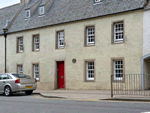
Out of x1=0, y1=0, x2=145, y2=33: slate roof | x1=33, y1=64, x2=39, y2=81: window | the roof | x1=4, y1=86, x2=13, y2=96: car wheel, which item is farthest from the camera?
the roof

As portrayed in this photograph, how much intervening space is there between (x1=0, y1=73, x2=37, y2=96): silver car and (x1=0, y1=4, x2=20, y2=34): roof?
11.9 metres

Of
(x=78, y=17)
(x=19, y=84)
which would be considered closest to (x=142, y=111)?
(x=19, y=84)

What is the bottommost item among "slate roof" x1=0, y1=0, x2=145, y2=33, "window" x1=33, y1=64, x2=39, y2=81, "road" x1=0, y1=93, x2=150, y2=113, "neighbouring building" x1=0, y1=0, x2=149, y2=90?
"road" x1=0, y1=93, x2=150, y2=113

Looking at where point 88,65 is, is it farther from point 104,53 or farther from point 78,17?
point 78,17

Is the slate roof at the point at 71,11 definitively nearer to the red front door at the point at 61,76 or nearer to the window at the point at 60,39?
the window at the point at 60,39

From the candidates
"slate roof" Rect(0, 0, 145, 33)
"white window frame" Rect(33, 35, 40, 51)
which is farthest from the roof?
"white window frame" Rect(33, 35, 40, 51)

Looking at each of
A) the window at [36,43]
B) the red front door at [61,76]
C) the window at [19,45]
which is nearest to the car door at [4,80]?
the red front door at [61,76]

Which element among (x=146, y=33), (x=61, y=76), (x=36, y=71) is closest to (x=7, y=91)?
(x=61, y=76)

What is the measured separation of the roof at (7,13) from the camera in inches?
1198

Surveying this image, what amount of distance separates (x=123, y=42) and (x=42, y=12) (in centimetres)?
988

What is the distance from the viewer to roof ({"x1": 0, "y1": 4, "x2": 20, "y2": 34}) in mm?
30430

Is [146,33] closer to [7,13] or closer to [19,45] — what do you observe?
[19,45]

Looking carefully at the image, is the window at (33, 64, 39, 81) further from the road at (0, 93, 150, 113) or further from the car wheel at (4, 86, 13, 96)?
the road at (0, 93, 150, 113)

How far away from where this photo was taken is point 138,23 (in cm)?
1866
